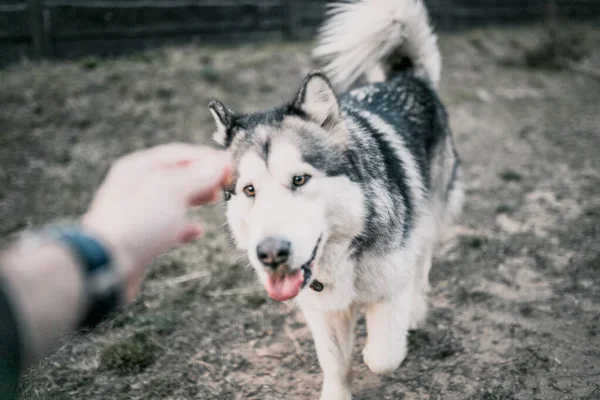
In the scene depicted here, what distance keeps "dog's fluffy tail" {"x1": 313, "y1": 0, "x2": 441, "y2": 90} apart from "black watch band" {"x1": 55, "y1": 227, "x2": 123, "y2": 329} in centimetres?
311

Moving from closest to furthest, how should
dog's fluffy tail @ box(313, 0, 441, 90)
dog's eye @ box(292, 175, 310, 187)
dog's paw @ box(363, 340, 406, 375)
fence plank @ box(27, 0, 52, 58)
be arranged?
dog's eye @ box(292, 175, 310, 187) < dog's paw @ box(363, 340, 406, 375) < dog's fluffy tail @ box(313, 0, 441, 90) < fence plank @ box(27, 0, 52, 58)

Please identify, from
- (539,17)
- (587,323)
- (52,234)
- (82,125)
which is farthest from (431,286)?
(539,17)

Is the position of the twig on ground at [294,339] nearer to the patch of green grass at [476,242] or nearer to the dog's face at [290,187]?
the dog's face at [290,187]

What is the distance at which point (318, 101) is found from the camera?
2.20 metres

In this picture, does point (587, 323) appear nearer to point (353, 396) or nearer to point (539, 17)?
point (353, 396)

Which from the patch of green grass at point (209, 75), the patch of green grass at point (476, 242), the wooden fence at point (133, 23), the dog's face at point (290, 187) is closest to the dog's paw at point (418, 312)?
the patch of green grass at point (476, 242)

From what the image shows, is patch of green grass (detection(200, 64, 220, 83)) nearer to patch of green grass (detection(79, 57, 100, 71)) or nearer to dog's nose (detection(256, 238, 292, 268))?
patch of green grass (detection(79, 57, 100, 71))

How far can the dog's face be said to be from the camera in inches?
69.1

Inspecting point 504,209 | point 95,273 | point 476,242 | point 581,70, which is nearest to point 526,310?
point 476,242

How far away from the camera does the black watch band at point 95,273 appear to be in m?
0.70

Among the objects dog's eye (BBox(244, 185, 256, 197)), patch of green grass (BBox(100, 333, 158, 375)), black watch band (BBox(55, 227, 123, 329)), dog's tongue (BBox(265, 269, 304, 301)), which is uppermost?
black watch band (BBox(55, 227, 123, 329))

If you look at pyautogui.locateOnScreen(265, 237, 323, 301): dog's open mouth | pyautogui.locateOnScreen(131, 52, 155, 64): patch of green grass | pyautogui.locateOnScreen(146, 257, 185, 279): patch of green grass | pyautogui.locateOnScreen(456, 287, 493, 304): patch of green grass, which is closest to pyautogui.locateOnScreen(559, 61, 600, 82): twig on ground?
pyautogui.locateOnScreen(456, 287, 493, 304): patch of green grass

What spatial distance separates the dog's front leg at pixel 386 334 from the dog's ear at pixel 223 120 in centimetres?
107

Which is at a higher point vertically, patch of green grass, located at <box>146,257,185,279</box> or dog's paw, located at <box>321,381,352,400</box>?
dog's paw, located at <box>321,381,352,400</box>
